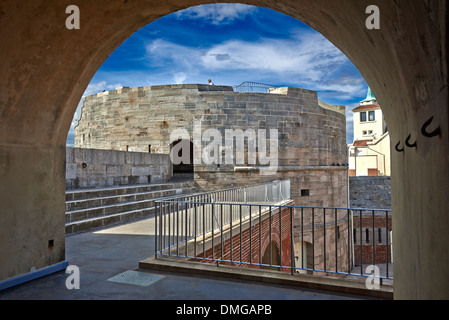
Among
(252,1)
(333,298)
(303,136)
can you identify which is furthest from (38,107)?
(303,136)

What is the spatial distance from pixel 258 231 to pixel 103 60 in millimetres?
6291

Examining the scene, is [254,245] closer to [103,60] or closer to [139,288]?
[139,288]

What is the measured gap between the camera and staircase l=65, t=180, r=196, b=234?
25.0 feet

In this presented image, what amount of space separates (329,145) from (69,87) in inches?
649

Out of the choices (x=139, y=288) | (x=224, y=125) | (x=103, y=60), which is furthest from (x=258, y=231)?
(x=224, y=125)

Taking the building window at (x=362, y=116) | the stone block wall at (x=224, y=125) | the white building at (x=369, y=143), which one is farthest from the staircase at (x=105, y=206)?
the building window at (x=362, y=116)

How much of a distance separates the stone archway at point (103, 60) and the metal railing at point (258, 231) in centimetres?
116

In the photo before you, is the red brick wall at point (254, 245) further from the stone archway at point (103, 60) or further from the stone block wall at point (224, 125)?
the stone block wall at point (224, 125)

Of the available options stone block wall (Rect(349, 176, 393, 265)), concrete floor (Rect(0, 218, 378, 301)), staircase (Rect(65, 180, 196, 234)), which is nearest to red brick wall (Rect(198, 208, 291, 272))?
concrete floor (Rect(0, 218, 378, 301))

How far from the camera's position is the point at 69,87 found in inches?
170

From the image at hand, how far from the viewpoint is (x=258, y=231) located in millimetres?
9219

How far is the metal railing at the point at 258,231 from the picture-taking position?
4848mm

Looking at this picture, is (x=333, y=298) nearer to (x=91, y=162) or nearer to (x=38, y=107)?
(x=38, y=107)
